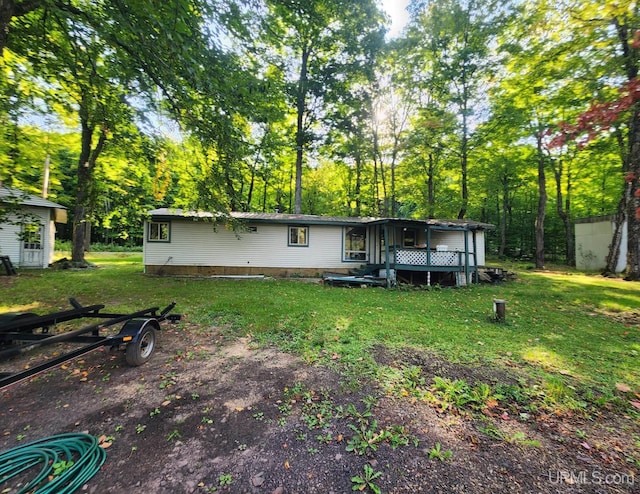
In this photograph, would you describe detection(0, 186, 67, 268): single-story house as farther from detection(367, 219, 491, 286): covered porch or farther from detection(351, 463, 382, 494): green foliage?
detection(351, 463, 382, 494): green foliage

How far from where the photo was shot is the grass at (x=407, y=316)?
13.6ft

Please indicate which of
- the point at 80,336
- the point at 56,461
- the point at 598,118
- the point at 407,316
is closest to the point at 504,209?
the point at 407,316

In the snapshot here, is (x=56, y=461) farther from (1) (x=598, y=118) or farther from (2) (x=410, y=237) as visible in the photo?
(2) (x=410, y=237)

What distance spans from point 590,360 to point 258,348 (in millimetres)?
5306

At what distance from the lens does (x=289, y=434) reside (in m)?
2.44

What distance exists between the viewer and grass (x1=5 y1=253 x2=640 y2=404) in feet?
13.6

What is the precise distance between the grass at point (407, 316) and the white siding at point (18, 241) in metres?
3.70

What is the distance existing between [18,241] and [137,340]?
1580cm

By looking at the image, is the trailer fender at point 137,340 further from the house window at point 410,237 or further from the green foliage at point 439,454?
the house window at point 410,237

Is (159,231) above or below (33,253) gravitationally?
above

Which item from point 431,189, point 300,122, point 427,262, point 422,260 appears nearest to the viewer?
point 427,262

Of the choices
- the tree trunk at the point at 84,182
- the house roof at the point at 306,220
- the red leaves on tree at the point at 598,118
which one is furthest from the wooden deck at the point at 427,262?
the tree trunk at the point at 84,182

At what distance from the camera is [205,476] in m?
1.98

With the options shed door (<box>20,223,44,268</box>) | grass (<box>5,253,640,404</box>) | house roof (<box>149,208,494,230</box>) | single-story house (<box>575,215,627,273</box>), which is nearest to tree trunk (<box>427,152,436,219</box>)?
house roof (<box>149,208,494,230</box>)
